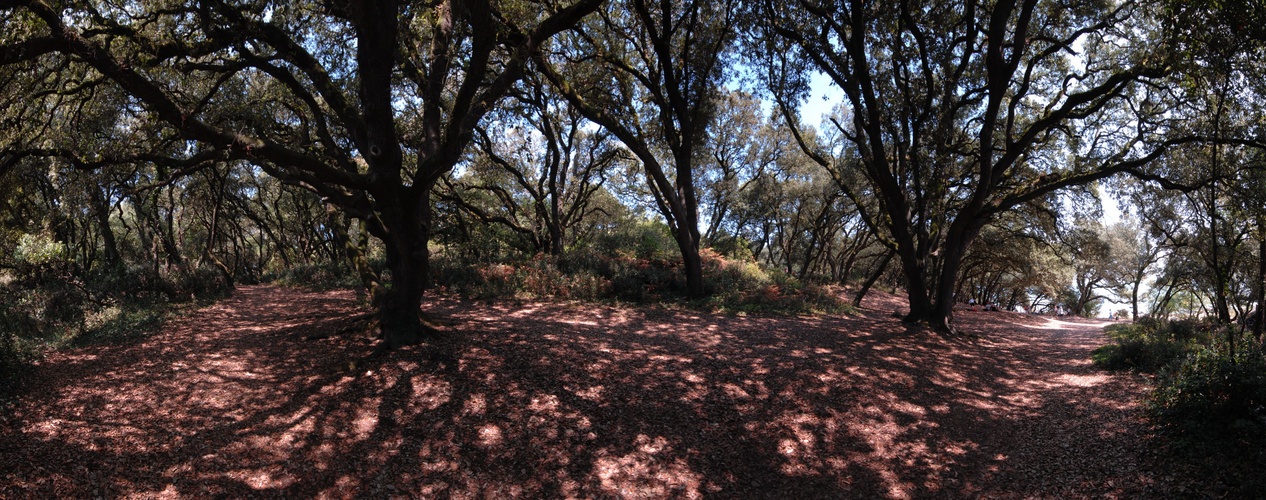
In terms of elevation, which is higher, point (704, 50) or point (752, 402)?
point (704, 50)

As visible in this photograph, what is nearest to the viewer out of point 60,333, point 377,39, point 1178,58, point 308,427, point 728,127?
point 308,427

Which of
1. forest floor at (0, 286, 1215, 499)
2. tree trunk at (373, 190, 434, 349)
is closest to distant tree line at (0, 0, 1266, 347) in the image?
tree trunk at (373, 190, 434, 349)

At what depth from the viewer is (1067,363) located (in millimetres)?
9180

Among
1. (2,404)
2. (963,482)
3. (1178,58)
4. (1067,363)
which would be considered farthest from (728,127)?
(2,404)

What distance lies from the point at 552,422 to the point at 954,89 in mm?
10636

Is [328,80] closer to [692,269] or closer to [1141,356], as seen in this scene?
[692,269]

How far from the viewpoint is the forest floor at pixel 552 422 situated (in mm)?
4508

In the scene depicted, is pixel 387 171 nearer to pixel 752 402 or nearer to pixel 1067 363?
pixel 752 402

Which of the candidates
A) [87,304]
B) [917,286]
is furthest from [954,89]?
[87,304]

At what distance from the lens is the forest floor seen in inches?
177

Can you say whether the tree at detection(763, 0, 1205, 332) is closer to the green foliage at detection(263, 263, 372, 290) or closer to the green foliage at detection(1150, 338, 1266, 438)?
the green foliage at detection(1150, 338, 1266, 438)

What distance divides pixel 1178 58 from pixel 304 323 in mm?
12374

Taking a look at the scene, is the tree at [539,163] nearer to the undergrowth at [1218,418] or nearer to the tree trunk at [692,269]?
the tree trunk at [692,269]

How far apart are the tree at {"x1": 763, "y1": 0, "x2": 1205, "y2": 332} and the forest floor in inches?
150
